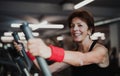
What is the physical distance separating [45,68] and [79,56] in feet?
1.17

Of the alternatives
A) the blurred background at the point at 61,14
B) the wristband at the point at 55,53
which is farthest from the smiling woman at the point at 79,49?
the blurred background at the point at 61,14

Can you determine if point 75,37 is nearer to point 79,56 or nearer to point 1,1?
point 79,56

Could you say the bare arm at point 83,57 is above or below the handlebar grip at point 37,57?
below

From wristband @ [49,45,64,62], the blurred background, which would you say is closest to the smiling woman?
wristband @ [49,45,64,62]

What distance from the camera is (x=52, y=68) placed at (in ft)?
7.27

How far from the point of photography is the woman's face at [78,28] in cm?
168

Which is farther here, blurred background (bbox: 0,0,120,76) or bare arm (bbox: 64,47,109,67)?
blurred background (bbox: 0,0,120,76)

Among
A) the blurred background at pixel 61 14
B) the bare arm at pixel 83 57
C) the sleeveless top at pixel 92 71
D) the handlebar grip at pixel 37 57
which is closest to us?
the handlebar grip at pixel 37 57

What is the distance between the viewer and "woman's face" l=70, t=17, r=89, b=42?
1.68 m

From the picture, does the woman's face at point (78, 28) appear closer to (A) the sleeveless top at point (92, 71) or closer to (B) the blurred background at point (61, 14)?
(A) the sleeveless top at point (92, 71)

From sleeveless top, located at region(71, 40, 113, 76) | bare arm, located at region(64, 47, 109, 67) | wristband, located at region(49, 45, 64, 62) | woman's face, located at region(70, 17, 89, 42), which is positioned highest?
woman's face, located at region(70, 17, 89, 42)

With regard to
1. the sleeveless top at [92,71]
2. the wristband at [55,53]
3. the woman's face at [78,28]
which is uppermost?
the woman's face at [78,28]

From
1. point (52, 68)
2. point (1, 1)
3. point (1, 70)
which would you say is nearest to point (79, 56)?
point (52, 68)

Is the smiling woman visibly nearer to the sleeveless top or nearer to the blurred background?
the sleeveless top
